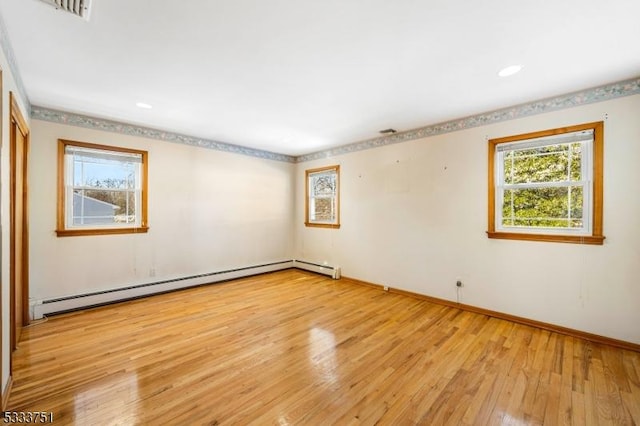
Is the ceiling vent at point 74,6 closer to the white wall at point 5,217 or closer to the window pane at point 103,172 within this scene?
the white wall at point 5,217

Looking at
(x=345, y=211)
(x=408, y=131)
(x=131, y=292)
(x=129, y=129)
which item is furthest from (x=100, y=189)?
(x=408, y=131)

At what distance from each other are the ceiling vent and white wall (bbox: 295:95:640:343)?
3705 mm

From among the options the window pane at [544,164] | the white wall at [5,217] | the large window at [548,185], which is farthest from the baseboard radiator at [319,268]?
the white wall at [5,217]

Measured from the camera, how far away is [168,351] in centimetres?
245

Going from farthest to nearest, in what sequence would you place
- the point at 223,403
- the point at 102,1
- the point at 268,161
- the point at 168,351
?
the point at 268,161 → the point at 168,351 → the point at 223,403 → the point at 102,1

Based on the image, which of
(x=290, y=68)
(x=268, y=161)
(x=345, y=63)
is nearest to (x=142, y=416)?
(x=290, y=68)

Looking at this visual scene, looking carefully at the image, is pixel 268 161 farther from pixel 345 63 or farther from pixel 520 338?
pixel 520 338

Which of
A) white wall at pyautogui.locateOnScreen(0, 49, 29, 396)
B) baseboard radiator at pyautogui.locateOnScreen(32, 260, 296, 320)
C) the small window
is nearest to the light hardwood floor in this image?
baseboard radiator at pyautogui.locateOnScreen(32, 260, 296, 320)

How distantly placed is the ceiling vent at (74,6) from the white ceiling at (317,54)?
0.18ft

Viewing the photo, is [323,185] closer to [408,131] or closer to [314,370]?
[408,131]

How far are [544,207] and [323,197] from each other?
348cm

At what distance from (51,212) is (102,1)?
287 centimetres

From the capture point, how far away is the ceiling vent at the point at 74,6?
1.58m

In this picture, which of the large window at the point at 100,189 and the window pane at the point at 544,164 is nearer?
the window pane at the point at 544,164
